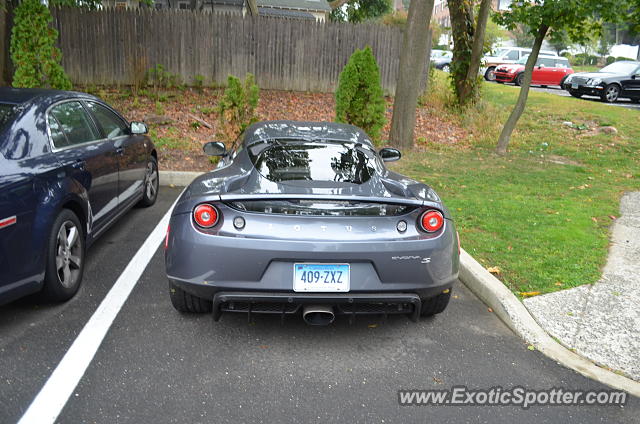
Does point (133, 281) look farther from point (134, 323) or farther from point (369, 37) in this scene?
point (369, 37)

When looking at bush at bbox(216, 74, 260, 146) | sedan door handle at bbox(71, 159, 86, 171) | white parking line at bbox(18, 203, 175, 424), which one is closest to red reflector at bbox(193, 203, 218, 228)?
white parking line at bbox(18, 203, 175, 424)

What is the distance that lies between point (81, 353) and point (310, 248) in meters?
1.64

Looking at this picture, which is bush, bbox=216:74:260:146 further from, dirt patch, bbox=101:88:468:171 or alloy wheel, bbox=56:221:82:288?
alloy wheel, bbox=56:221:82:288

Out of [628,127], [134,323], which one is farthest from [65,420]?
[628,127]

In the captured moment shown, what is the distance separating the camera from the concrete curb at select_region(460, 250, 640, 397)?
138 inches

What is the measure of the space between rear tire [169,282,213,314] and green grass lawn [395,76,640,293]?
266 centimetres

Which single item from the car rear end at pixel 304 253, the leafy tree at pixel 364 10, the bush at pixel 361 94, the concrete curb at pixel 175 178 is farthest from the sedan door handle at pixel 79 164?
the leafy tree at pixel 364 10

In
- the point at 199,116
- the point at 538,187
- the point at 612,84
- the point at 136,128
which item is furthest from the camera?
the point at 612,84

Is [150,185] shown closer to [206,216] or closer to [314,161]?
[314,161]

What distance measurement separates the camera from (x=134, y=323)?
3.96 meters

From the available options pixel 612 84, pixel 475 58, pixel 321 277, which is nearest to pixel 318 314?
pixel 321 277

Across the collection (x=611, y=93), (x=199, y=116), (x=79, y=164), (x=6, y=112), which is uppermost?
(x=611, y=93)

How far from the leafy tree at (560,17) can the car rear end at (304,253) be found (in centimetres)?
772

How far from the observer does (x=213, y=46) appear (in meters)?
15.7
